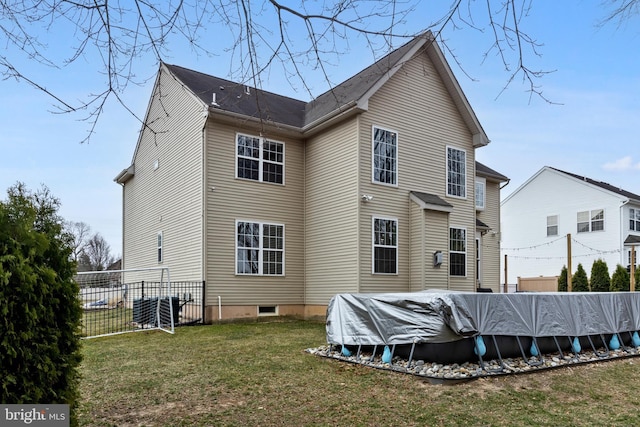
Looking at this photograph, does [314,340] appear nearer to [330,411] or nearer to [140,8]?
[330,411]

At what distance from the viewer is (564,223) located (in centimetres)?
2677

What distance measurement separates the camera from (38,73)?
13.4ft

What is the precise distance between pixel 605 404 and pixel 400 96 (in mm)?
9883

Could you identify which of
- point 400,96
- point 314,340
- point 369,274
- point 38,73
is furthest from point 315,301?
point 38,73

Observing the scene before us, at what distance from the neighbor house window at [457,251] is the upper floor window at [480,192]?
4863 mm

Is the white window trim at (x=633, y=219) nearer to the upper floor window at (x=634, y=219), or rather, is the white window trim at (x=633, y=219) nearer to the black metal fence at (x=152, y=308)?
the upper floor window at (x=634, y=219)

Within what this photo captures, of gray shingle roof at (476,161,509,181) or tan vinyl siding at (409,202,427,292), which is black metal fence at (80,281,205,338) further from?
gray shingle roof at (476,161,509,181)

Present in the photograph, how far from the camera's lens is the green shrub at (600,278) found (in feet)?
73.2

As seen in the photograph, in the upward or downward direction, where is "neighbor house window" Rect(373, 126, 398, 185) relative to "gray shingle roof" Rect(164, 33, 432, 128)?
downward

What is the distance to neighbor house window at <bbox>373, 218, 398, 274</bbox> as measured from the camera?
12648mm

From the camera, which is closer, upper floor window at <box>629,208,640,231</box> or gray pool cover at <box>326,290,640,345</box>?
gray pool cover at <box>326,290,640,345</box>

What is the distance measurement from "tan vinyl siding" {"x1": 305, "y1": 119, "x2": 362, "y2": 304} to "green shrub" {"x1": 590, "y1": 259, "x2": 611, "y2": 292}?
1630cm

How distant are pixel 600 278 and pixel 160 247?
67.7 feet

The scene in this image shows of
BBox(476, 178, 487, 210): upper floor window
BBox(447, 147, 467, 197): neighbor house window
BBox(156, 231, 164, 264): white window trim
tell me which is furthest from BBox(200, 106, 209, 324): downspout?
BBox(476, 178, 487, 210): upper floor window
